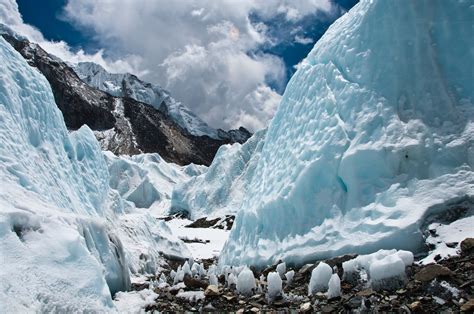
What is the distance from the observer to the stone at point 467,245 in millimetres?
9812

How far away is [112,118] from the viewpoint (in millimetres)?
158750

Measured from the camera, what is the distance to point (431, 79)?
44.3ft

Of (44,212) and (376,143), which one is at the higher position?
(376,143)

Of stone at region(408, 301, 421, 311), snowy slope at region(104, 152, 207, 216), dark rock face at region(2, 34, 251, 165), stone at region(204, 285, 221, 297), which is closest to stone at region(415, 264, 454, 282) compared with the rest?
stone at region(408, 301, 421, 311)

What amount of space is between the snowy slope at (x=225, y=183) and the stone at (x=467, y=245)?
41.3 metres

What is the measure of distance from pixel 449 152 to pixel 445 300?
16.9 feet

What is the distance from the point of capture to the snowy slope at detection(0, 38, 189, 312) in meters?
8.16

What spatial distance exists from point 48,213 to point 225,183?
151ft


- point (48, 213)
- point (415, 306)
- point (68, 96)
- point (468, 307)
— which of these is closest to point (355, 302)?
point (415, 306)

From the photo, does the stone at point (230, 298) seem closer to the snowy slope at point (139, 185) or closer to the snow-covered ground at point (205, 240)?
the snow-covered ground at point (205, 240)

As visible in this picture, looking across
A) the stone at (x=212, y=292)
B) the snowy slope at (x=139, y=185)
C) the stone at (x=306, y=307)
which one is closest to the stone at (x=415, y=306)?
the stone at (x=306, y=307)

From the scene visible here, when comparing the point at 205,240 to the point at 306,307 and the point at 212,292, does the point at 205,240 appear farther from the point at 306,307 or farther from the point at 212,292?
the point at 306,307

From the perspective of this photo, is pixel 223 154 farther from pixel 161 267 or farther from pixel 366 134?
pixel 366 134

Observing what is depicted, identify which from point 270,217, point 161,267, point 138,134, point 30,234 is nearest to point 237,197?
point 161,267
